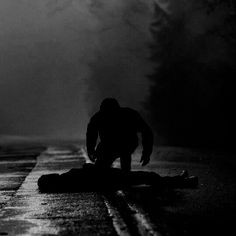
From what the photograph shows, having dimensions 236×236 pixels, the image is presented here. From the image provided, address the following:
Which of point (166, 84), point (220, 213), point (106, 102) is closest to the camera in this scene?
point (220, 213)

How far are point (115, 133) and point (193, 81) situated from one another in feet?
191

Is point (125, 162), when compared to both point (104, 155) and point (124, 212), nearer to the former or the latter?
point (104, 155)

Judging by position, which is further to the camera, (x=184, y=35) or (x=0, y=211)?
(x=184, y=35)

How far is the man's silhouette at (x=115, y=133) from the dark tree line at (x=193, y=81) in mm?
34673

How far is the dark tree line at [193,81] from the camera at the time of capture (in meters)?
53.4

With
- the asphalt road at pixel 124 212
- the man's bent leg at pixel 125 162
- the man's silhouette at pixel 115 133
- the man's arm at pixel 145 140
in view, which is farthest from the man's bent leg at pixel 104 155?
the asphalt road at pixel 124 212

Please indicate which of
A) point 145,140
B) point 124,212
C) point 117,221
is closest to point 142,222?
point 117,221

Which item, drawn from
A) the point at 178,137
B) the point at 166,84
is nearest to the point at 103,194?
the point at 178,137

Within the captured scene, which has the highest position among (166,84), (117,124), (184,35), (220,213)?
(184,35)

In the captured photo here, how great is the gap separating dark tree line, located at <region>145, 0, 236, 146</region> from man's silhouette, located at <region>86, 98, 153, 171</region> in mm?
34673

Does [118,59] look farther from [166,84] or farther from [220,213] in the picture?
[220,213]

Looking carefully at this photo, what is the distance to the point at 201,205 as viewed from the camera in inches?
338

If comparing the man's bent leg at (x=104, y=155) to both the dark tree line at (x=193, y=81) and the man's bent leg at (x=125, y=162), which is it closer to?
the man's bent leg at (x=125, y=162)

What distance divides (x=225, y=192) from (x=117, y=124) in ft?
8.51
